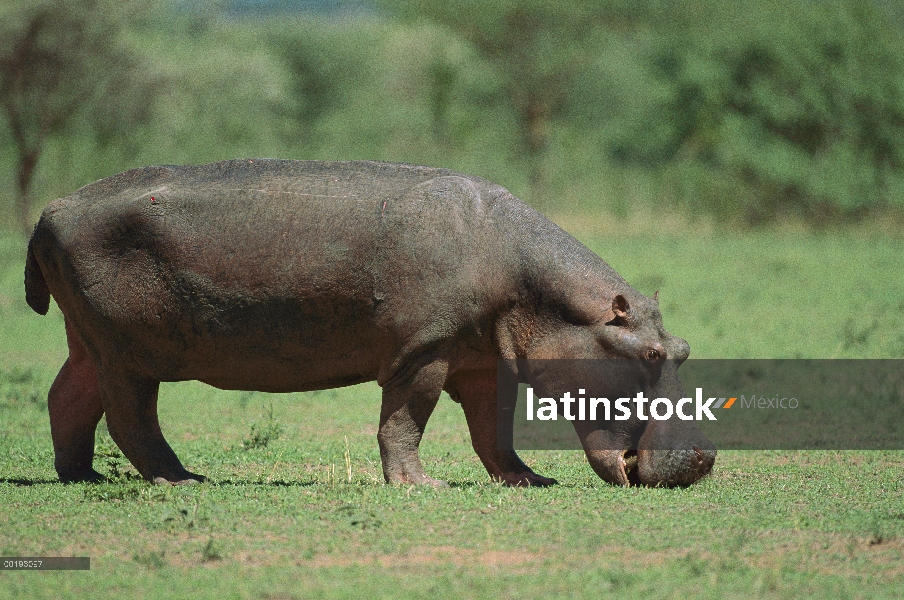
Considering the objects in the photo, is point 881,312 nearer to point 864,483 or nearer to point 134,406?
point 864,483

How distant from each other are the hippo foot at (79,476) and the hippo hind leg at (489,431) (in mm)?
2132

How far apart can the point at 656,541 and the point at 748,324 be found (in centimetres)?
976

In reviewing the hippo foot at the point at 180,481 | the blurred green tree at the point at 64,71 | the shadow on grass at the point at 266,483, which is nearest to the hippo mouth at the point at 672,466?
the shadow on grass at the point at 266,483

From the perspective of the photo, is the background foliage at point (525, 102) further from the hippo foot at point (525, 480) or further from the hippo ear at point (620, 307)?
the hippo ear at point (620, 307)

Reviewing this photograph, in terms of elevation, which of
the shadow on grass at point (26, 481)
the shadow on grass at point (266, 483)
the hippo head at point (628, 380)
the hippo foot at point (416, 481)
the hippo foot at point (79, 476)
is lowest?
the shadow on grass at point (26, 481)

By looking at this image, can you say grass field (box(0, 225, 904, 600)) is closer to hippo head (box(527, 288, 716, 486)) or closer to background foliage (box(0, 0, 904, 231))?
hippo head (box(527, 288, 716, 486))

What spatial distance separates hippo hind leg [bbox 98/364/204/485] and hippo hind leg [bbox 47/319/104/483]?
36 cm

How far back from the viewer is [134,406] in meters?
7.88

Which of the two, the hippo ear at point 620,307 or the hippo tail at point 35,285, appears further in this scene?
the hippo tail at point 35,285

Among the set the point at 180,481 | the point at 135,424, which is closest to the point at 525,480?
the point at 180,481

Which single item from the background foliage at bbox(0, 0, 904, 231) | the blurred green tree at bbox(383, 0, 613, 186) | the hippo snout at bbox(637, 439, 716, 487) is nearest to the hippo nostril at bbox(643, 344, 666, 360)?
the hippo snout at bbox(637, 439, 716, 487)

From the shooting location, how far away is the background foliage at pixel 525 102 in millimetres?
27266

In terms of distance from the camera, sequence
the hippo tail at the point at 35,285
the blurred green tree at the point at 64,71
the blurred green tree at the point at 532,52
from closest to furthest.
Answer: the hippo tail at the point at 35,285 < the blurred green tree at the point at 64,71 < the blurred green tree at the point at 532,52

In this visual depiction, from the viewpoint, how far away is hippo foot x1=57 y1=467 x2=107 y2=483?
26.9 ft
